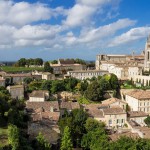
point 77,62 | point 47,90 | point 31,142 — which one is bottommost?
point 31,142

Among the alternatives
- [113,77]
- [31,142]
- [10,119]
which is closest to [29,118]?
[10,119]

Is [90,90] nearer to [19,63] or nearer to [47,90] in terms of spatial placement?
[47,90]

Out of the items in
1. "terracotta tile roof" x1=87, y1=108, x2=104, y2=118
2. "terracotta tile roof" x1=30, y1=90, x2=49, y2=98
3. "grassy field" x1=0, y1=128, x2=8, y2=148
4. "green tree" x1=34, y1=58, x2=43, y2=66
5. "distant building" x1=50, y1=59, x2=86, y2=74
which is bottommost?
"grassy field" x1=0, y1=128, x2=8, y2=148

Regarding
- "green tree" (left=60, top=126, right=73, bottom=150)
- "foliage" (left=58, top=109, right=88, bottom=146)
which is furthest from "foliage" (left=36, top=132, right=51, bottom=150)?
"foliage" (left=58, top=109, right=88, bottom=146)

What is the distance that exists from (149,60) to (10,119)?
162ft

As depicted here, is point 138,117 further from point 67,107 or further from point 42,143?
point 42,143

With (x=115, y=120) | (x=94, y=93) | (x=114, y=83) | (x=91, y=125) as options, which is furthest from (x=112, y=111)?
(x=114, y=83)

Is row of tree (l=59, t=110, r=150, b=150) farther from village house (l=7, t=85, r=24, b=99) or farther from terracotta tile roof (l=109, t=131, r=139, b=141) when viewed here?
village house (l=7, t=85, r=24, b=99)

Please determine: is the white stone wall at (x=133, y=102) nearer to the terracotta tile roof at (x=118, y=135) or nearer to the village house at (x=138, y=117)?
the village house at (x=138, y=117)

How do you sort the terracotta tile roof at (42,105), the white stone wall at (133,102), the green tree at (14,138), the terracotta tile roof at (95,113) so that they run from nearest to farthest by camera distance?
the green tree at (14,138) → the terracotta tile roof at (95,113) → the terracotta tile roof at (42,105) → the white stone wall at (133,102)

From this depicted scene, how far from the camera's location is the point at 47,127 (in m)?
34.2

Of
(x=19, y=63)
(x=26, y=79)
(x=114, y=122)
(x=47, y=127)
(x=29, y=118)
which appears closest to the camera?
(x=47, y=127)

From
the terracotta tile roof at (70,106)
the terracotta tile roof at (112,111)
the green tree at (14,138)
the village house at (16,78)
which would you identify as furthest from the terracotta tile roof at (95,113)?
the village house at (16,78)

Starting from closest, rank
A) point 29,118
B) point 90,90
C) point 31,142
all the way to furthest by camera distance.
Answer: point 31,142 < point 29,118 < point 90,90
